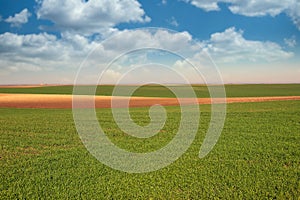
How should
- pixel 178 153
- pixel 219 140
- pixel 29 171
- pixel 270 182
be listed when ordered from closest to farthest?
pixel 270 182, pixel 29 171, pixel 178 153, pixel 219 140

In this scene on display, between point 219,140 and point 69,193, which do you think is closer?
point 69,193

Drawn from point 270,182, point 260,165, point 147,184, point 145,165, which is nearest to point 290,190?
point 270,182

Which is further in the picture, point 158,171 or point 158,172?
point 158,171

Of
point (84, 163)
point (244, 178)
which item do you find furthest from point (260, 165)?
point (84, 163)

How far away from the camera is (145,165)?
1162 centimetres

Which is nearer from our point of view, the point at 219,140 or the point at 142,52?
the point at 142,52

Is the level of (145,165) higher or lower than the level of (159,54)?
lower

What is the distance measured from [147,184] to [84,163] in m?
3.76

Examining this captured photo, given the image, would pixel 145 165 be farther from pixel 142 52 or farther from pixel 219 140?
pixel 219 140

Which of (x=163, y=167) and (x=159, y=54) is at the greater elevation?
(x=159, y=54)

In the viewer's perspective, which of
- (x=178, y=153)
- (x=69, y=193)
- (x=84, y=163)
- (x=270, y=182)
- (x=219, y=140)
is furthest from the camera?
(x=219, y=140)

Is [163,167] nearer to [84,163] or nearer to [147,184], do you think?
[147,184]

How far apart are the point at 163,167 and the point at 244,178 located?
326cm

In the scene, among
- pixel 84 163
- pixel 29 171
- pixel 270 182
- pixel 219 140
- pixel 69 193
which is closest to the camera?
pixel 69 193
